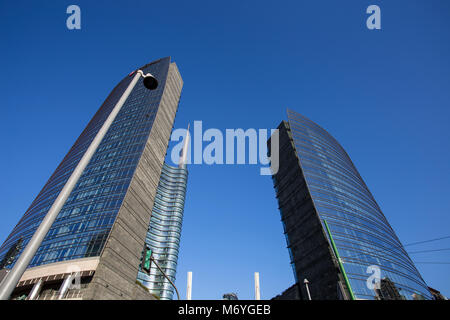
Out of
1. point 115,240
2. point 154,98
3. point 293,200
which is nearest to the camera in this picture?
point 115,240

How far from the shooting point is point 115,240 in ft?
147

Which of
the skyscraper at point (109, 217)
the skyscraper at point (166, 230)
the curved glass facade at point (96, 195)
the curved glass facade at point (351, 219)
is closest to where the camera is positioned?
the skyscraper at point (109, 217)

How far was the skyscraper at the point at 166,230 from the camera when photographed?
104 metres

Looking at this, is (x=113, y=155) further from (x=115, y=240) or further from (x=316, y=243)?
(x=316, y=243)

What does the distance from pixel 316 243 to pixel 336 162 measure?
3969 centimetres

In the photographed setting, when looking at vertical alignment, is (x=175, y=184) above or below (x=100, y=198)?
above

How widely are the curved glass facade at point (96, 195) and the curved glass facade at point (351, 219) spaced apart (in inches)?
1933

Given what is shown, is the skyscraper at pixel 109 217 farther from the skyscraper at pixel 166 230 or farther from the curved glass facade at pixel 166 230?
the curved glass facade at pixel 166 230

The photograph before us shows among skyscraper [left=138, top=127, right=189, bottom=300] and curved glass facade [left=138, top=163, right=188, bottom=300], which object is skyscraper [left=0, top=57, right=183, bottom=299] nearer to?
skyscraper [left=138, top=127, right=189, bottom=300]

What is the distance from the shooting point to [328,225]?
5709 cm

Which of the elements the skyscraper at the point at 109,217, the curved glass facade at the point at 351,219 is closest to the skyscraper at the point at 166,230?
the skyscraper at the point at 109,217

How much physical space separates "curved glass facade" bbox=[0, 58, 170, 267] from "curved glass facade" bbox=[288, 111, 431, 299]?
49.1 m
